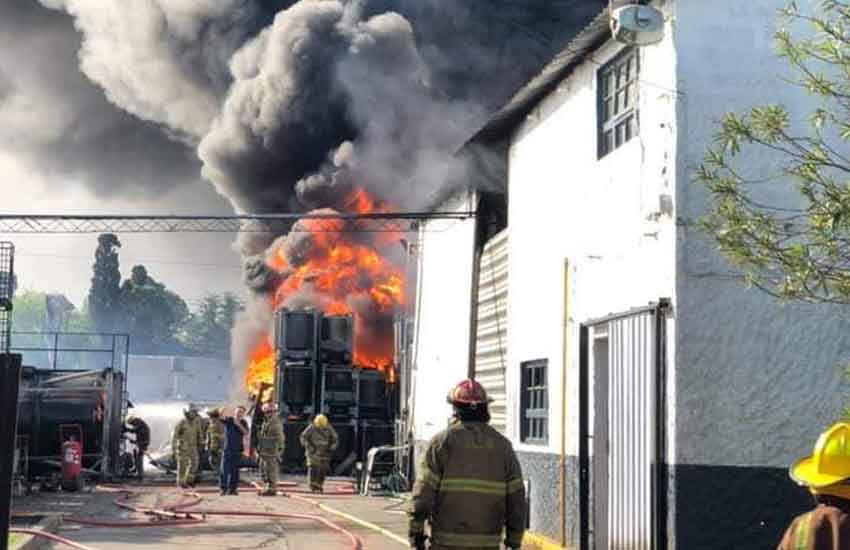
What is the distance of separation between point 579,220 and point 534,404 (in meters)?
2.67

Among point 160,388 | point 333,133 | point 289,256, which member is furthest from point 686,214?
point 160,388

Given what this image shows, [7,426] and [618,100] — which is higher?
[618,100]

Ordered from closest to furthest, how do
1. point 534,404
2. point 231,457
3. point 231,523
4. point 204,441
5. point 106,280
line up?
point 534,404 → point 231,523 → point 231,457 → point 204,441 → point 106,280

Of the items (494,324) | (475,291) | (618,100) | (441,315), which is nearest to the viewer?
(618,100)

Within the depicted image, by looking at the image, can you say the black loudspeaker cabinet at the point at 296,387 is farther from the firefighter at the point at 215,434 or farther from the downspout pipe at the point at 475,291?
the downspout pipe at the point at 475,291

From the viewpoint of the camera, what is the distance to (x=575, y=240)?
12.6 metres

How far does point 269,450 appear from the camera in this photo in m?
21.0

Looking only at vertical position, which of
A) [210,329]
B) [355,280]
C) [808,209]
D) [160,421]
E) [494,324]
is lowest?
[160,421]

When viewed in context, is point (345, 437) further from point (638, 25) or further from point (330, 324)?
point (638, 25)

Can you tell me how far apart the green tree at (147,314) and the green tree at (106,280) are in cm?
126

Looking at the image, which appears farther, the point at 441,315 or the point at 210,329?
the point at 210,329

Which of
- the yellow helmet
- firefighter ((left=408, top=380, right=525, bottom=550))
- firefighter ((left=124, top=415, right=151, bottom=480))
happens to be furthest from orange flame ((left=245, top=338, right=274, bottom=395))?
the yellow helmet

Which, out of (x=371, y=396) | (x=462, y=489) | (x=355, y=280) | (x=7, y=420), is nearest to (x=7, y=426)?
(x=7, y=420)

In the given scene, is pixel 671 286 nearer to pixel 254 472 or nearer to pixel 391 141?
pixel 254 472
